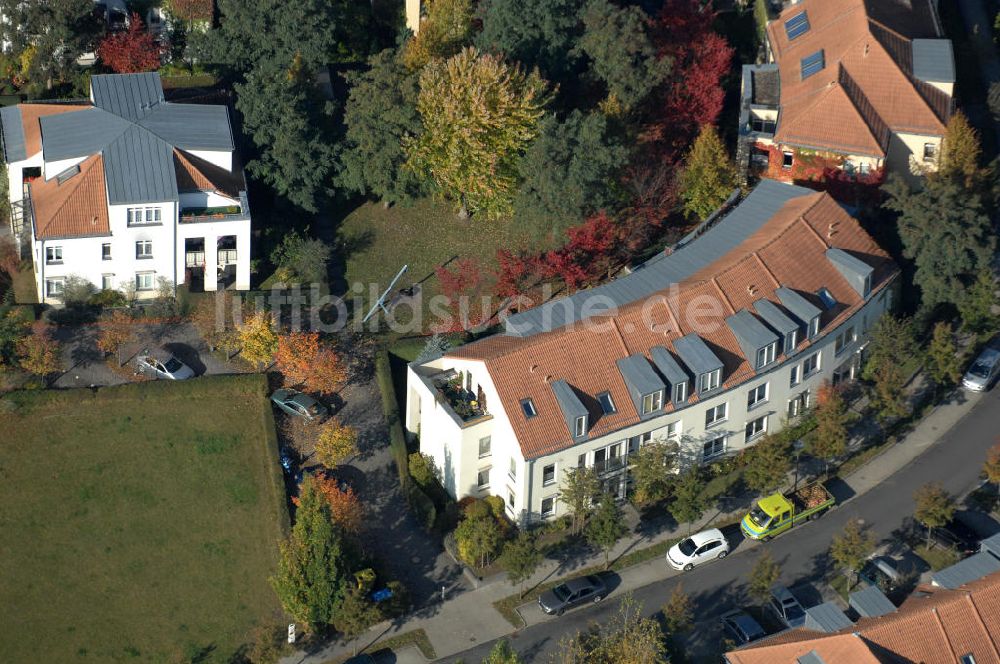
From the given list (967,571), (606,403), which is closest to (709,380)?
(606,403)

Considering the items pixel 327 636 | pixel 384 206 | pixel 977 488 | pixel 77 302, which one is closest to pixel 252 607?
pixel 327 636

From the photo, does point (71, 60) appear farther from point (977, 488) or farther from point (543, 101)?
point (977, 488)

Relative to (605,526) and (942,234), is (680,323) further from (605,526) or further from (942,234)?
(942,234)

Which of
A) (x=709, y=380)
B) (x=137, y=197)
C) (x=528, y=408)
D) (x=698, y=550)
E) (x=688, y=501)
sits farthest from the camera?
(x=137, y=197)

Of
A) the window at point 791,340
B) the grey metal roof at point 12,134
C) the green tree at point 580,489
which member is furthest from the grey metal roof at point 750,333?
the grey metal roof at point 12,134

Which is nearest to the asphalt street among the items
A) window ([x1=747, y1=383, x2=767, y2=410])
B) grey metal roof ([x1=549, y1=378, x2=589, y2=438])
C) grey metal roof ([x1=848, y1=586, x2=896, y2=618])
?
grey metal roof ([x1=848, y1=586, x2=896, y2=618])

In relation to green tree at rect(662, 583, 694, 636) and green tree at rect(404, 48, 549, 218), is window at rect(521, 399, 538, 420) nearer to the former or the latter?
green tree at rect(662, 583, 694, 636)

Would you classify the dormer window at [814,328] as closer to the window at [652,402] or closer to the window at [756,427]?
the window at [756,427]
